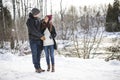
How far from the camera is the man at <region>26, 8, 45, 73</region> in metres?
7.46

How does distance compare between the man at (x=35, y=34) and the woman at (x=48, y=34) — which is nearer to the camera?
the man at (x=35, y=34)

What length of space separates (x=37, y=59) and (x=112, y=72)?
7.14 ft

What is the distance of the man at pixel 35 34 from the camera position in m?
7.46

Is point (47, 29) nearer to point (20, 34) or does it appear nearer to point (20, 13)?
point (20, 34)

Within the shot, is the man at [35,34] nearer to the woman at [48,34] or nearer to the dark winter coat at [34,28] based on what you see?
the dark winter coat at [34,28]

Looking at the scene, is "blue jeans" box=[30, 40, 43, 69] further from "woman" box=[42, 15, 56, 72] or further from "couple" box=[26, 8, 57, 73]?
"woman" box=[42, 15, 56, 72]

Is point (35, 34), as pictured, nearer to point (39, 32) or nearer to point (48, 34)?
point (39, 32)

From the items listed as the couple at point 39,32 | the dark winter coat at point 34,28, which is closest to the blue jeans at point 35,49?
the couple at point 39,32

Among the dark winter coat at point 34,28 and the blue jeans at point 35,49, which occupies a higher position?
the dark winter coat at point 34,28

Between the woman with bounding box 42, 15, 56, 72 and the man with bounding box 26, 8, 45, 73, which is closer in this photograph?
the man with bounding box 26, 8, 45, 73

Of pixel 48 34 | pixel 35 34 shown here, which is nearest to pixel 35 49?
pixel 35 34

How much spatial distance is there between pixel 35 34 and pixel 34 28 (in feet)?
0.56

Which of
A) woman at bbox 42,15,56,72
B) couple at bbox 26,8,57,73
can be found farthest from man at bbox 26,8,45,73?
woman at bbox 42,15,56,72

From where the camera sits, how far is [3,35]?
23.1m
